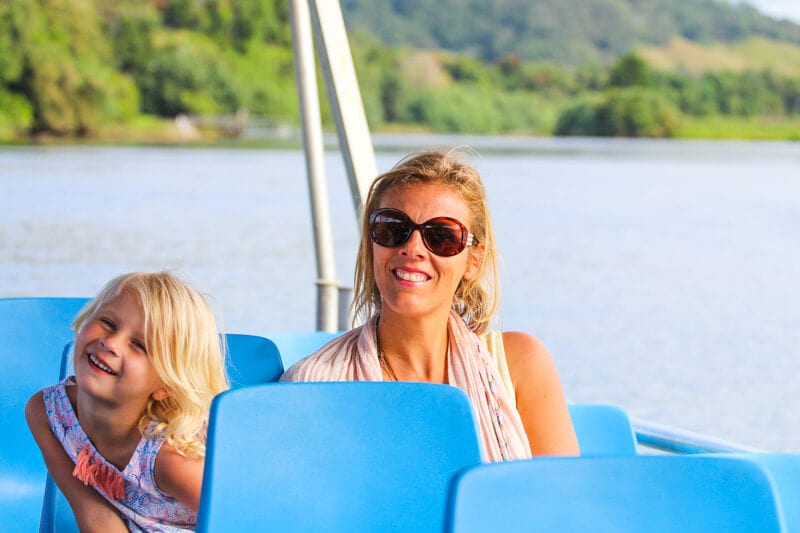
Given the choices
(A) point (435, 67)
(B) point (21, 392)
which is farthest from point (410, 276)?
(A) point (435, 67)

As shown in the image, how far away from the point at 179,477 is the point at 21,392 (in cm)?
78

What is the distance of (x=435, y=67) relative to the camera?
22359 mm

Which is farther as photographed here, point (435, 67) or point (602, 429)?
point (435, 67)

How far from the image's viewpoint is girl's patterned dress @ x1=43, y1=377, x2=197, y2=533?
2.08 m

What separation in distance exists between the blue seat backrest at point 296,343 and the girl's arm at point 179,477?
75 cm

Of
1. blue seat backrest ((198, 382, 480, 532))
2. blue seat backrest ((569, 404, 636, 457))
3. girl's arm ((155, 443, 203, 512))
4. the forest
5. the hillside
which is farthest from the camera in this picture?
the hillside

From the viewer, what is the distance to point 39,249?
555 inches

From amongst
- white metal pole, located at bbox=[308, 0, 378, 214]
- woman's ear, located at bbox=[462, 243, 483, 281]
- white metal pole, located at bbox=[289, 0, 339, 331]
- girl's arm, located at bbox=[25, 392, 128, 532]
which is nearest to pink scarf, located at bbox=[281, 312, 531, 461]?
woman's ear, located at bbox=[462, 243, 483, 281]

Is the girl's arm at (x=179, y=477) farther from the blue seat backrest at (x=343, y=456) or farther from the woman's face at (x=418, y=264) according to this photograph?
the woman's face at (x=418, y=264)

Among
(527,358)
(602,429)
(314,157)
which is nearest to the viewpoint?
(527,358)

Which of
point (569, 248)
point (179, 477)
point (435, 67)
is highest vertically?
point (435, 67)

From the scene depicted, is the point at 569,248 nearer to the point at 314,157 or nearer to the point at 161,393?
the point at 314,157

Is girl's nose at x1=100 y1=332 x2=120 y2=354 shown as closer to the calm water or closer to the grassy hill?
the calm water

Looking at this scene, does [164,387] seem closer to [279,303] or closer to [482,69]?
[279,303]
